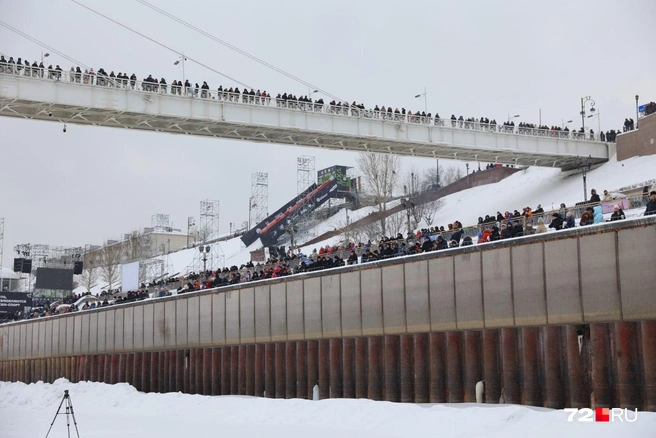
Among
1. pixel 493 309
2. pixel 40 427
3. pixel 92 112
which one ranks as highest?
pixel 92 112

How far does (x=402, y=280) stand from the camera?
34344mm

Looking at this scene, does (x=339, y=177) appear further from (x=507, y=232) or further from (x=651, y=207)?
(x=651, y=207)

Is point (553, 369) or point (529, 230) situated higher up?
point (529, 230)

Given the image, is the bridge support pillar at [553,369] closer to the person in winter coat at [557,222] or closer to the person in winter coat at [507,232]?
the person in winter coat at [557,222]

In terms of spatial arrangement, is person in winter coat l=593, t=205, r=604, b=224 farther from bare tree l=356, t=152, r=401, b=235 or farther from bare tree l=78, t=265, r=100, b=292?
bare tree l=78, t=265, r=100, b=292

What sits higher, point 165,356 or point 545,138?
point 545,138

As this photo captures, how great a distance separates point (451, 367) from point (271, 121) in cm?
3790

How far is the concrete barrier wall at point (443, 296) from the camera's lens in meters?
26.1

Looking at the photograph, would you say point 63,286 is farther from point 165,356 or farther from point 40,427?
point 40,427

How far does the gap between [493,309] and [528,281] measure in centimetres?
177

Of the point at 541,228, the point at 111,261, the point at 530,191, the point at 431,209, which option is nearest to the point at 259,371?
the point at 541,228

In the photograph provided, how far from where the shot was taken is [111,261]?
143250mm

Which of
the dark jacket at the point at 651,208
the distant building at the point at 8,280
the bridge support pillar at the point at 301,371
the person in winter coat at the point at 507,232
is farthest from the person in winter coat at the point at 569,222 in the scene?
the distant building at the point at 8,280

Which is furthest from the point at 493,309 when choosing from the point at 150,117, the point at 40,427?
the point at 150,117
